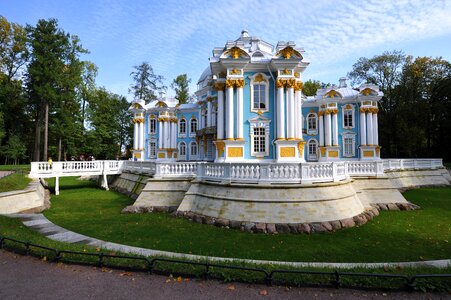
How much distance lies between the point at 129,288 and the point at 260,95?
42.5 ft

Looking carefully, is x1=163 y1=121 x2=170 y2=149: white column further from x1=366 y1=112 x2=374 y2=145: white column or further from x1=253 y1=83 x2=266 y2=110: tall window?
x1=366 y1=112 x2=374 y2=145: white column

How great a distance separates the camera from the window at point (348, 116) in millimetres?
26602

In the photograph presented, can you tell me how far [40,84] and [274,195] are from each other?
30.0 metres

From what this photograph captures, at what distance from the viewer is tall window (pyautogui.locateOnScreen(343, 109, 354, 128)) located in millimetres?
26609

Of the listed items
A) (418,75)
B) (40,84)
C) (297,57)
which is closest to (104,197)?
(297,57)

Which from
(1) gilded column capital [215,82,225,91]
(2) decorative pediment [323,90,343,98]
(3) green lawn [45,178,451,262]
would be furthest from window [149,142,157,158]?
(2) decorative pediment [323,90,343,98]

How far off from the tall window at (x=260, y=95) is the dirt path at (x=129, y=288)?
1212cm

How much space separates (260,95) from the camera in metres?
15.7

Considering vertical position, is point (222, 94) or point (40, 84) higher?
point (40, 84)

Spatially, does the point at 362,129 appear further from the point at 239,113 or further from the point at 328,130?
the point at 239,113

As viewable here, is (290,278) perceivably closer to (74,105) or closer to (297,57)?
(297,57)

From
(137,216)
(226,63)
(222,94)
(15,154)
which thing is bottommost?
(137,216)

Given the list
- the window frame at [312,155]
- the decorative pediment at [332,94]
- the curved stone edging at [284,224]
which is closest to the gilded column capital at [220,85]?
the curved stone edging at [284,224]

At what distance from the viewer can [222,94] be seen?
15961 millimetres
